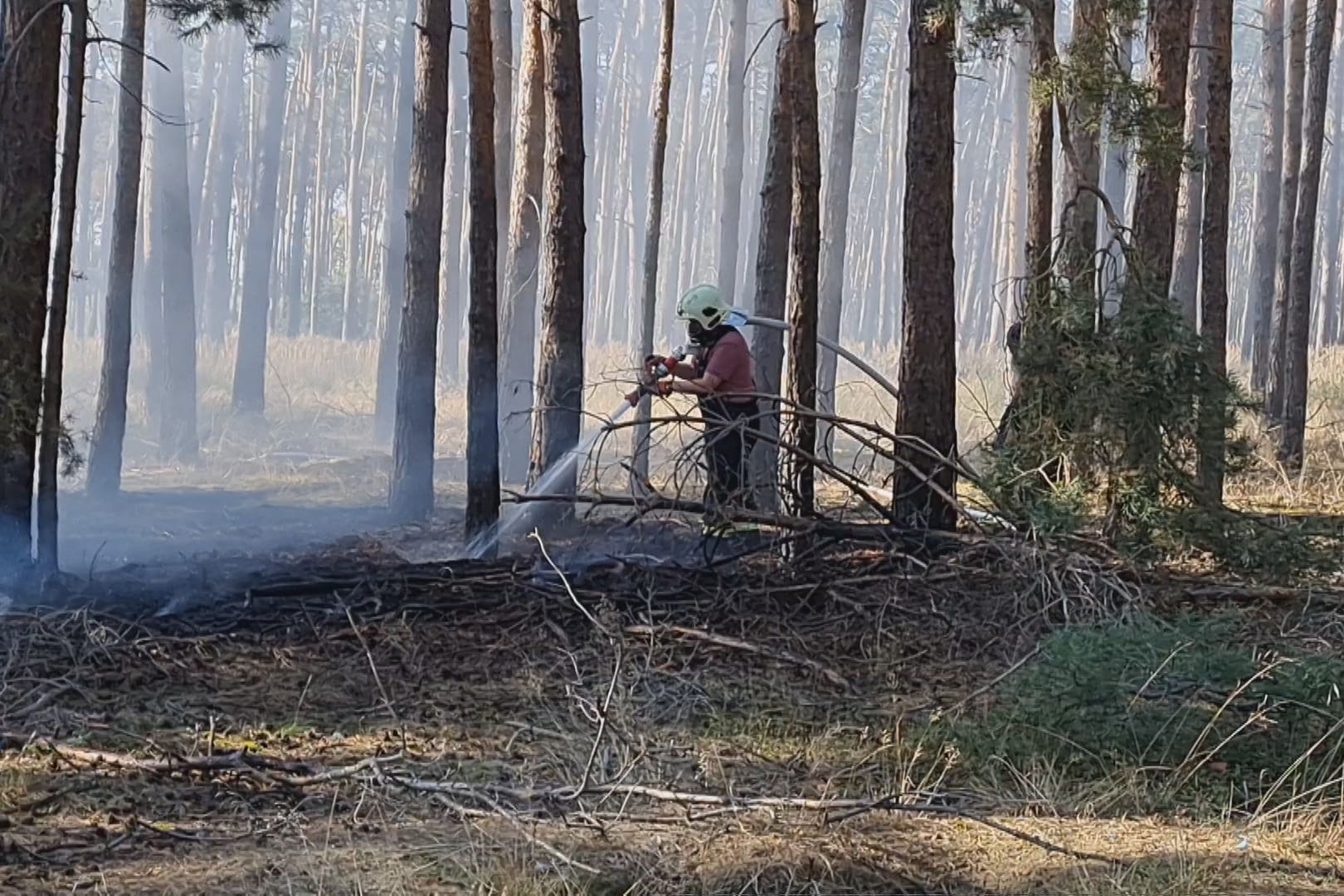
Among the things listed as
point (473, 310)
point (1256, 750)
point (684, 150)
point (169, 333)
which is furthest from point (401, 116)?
point (684, 150)

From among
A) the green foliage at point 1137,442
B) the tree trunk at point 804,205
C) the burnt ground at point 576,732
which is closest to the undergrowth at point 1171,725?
the burnt ground at point 576,732

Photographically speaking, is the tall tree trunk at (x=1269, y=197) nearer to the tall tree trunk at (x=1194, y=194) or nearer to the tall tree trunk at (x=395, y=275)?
the tall tree trunk at (x=1194, y=194)

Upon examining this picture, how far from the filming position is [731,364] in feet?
30.9

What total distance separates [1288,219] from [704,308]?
10.2 m

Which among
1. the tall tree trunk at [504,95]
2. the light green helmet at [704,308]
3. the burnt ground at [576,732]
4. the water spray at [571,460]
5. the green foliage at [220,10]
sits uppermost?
the tall tree trunk at [504,95]

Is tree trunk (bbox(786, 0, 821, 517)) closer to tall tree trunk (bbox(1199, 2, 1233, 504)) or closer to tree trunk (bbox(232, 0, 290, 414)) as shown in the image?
tall tree trunk (bbox(1199, 2, 1233, 504))

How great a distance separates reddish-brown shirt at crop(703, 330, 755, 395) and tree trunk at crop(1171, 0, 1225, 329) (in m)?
7.08

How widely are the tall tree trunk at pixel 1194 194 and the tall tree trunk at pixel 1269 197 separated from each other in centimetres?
203

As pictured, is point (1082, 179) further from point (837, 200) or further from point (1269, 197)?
point (1269, 197)

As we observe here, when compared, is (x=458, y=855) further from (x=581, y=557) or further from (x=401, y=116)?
(x=401, y=116)

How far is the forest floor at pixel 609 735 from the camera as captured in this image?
4762 mm

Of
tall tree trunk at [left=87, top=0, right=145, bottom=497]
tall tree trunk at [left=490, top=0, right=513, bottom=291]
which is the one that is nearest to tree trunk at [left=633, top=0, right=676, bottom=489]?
tall tree trunk at [left=490, top=0, right=513, bottom=291]

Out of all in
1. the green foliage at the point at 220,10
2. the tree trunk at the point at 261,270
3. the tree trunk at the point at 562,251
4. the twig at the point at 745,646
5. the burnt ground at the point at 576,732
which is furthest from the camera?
the tree trunk at the point at 261,270

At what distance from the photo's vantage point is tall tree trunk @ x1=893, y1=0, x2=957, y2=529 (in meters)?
9.40
